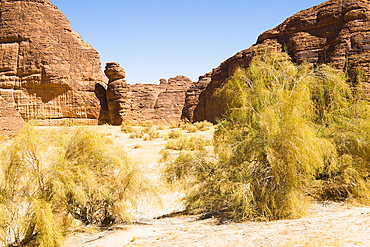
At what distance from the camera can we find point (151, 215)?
834 cm

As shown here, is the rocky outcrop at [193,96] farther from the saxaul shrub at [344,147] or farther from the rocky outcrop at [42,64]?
the saxaul shrub at [344,147]

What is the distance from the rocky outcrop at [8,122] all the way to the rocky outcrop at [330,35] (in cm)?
1321

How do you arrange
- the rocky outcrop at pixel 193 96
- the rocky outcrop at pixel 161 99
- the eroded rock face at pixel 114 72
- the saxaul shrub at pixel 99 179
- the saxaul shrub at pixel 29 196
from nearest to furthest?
the saxaul shrub at pixel 29 196 → the saxaul shrub at pixel 99 179 → the eroded rock face at pixel 114 72 → the rocky outcrop at pixel 193 96 → the rocky outcrop at pixel 161 99

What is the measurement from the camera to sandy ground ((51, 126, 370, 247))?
14.5 feet

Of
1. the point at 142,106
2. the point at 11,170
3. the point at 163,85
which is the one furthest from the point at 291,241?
the point at 163,85

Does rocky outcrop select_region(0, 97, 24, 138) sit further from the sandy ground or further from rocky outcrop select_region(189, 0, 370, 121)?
the sandy ground

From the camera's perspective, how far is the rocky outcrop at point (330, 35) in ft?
54.3

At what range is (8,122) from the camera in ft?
56.6

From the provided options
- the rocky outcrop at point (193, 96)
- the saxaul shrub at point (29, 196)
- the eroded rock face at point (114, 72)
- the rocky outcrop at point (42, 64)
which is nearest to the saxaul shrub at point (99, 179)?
the saxaul shrub at point (29, 196)

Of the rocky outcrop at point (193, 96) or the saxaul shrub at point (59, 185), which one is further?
the rocky outcrop at point (193, 96)

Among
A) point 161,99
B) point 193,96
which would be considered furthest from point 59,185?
point 161,99

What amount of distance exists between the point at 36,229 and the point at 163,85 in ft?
205

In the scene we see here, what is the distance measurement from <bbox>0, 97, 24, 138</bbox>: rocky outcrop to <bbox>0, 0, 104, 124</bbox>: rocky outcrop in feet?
25.7

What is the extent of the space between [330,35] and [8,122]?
22.0 metres
